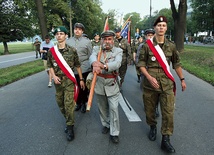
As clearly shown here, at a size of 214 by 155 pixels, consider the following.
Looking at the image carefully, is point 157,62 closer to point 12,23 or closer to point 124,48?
point 124,48

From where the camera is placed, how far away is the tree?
31.2 metres

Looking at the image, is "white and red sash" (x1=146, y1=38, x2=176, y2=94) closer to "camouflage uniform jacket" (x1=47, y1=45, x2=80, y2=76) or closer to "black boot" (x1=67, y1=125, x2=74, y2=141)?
"camouflage uniform jacket" (x1=47, y1=45, x2=80, y2=76)

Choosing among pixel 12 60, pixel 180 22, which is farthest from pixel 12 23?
pixel 180 22

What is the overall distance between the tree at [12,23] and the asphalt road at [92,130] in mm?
28274

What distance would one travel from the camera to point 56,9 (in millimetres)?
39188

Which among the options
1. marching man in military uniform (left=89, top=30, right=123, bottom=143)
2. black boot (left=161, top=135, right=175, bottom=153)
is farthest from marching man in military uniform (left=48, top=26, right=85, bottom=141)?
black boot (left=161, top=135, right=175, bottom=153)

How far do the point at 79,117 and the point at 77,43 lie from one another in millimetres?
1665

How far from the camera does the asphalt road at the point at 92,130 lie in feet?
11.3

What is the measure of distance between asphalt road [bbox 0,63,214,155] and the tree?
28274 millimetres

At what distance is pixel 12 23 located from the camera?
32062 millimetres

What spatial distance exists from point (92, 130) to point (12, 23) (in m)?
32.2

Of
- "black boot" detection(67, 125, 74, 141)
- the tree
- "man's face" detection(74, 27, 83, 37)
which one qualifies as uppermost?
the tree

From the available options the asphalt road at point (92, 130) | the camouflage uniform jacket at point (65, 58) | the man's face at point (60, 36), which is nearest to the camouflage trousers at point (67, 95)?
the camouflage uniform jacket at point (65, 58)

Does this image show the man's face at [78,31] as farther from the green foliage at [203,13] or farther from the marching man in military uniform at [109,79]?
the green foliage at [203,13]
